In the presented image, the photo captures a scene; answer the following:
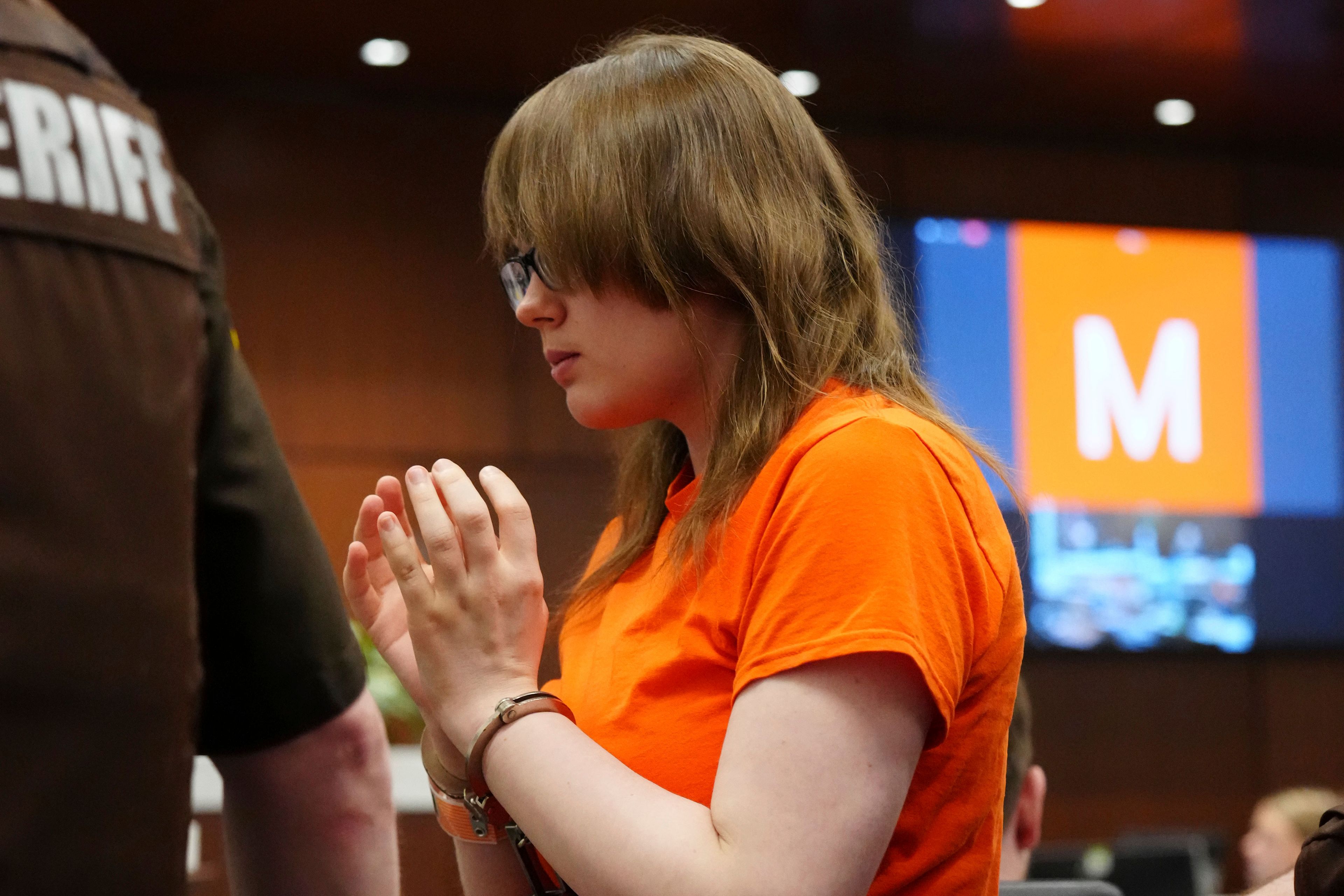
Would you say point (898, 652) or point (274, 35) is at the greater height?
point (274, 35)

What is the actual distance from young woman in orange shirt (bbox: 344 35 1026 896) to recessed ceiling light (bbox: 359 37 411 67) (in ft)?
14.1

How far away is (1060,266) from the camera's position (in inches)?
246

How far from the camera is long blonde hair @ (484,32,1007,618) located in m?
1.12

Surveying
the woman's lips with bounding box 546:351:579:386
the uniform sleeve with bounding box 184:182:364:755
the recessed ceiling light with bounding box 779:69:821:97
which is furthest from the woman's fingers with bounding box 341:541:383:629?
the recessed ceiling light with bounding box 779:69:821:97

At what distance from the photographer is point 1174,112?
6.30m

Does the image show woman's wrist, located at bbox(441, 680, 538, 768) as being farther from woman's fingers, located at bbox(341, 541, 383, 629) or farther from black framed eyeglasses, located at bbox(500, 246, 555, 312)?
black framed eyeglasses, located at bbox(500, 246, 555, 312)

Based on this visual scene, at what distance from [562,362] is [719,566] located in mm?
223

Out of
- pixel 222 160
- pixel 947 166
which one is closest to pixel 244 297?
pixel 222 160

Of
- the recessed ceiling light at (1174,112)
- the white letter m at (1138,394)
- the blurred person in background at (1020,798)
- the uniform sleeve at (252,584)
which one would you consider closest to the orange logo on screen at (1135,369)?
the white letter m at (1138,394)

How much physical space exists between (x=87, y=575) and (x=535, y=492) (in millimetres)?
5142

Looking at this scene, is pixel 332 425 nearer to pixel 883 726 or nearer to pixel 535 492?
pixel 535 492

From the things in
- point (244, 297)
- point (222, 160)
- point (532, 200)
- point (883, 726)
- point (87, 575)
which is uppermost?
point (222, 160)

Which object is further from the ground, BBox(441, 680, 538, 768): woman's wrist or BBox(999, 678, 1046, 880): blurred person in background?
BBox(441, 680, 538, 768): woman's wrist

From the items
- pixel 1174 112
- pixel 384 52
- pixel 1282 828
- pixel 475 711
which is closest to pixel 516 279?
pixel 475 711
